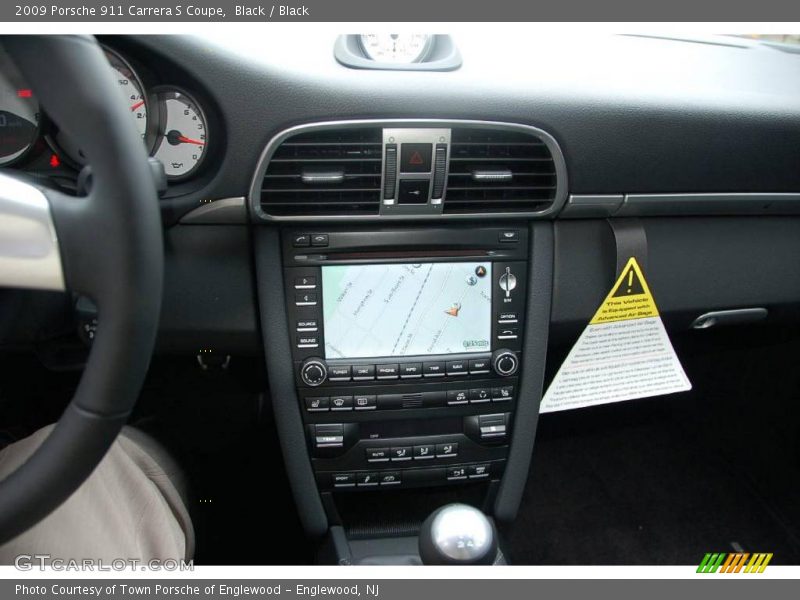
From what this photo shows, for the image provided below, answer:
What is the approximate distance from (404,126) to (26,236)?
1.85ft

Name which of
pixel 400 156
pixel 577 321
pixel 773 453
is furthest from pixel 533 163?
pixel 773 453

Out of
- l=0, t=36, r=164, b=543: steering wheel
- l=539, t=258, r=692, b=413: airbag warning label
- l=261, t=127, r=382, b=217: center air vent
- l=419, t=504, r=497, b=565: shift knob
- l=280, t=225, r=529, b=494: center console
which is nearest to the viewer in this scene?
l=0, t=36, r=164, b=543: steering wheel

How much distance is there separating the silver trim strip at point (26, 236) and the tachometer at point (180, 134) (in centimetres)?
37

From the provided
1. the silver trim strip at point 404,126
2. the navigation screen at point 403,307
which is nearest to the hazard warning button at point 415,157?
the silver trim strip at point 404,126

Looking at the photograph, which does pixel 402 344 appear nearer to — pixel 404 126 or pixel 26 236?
pixel 404 126

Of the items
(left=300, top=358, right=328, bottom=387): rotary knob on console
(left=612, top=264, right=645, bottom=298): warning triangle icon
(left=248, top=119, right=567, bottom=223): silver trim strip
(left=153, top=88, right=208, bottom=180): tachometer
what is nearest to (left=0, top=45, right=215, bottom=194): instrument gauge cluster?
(left=153, top=88, right=208, bottom=180): tachometer

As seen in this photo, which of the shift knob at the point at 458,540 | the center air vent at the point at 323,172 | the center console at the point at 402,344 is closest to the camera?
the shift knob at the point at 458,540

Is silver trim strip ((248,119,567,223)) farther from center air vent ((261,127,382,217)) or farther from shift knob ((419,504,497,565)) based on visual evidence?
shift knob ((419,504,497,565))

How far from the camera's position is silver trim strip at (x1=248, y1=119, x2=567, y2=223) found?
39.6 inches

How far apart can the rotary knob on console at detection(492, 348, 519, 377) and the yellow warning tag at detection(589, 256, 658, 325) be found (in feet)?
0.58

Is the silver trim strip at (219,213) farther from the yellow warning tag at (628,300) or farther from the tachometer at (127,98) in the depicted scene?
the yellow warning tag at (628,300)

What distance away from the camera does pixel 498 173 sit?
3.57ft

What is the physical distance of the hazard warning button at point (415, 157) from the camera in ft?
3.40

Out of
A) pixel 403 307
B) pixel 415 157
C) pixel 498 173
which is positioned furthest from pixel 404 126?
pixel 403 307
